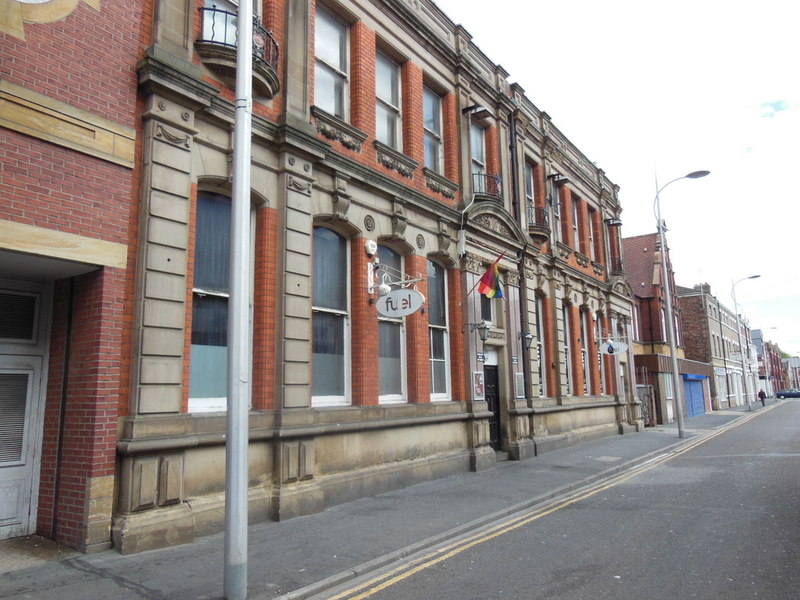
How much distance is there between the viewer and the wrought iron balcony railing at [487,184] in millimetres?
16422

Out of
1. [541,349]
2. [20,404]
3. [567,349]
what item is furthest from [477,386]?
[20,404]

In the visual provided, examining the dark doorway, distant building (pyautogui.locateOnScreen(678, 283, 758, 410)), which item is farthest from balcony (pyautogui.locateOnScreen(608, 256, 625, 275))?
distant building (pyautogui.locateOnScreen(678, 283, 758, 410))

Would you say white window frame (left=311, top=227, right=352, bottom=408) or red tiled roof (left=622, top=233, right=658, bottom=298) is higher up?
red tiled roof (left=622, top=233, right=658, bottom=298)

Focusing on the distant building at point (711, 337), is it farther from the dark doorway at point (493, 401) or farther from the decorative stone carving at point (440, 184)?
the decorative stone carving at point (440, 184)

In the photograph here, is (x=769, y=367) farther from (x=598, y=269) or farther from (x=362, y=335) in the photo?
(x=362, y=335)

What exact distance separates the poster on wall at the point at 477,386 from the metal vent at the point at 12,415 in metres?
9.73

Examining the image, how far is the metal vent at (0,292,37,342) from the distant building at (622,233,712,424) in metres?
26.0

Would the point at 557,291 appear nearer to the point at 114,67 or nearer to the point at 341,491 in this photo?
the point at 341,491

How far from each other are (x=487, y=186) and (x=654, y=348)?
24269 millimetres

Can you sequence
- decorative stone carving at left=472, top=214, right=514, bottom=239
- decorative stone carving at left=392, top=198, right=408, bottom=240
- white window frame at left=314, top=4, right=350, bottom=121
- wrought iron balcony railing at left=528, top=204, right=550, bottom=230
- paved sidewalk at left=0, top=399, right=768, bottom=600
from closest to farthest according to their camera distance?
paved sidewalk at left=0, top=399, right=768, bottom=600 → white window frame at left=314, top=4, right=350, bottom=121 → decorative stone carving at left=392, top=198, right=408, bottom=240 → decorative stone carving at left=472, top=214, right=514, bottom=239 → wrought iron balcony railing at left=528, top=204, right=550, bottom=230

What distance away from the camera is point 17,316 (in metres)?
7.34

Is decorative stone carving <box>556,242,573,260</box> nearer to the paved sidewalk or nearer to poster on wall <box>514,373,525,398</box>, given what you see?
poster on wall <box>514,373,525,398</box>

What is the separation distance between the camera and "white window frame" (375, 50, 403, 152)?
13148 mm

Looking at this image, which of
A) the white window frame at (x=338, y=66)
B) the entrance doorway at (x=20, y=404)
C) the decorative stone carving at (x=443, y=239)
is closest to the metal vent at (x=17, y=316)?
the entrance doorway at (x=20, y=404)
